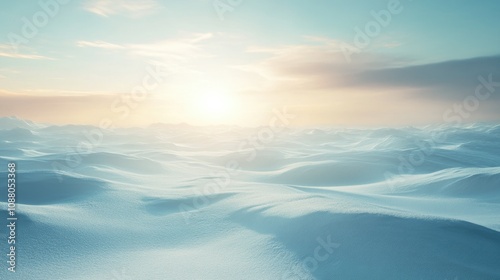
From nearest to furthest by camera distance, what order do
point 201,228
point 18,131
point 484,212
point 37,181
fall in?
1. point 201,228
2. point 484,212
3. point 37,181
4. point 18,131

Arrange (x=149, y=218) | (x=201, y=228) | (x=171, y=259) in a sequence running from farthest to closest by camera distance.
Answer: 1. (x=149, y=218)
2. (x=201, y=228)
3. (x=171, y=259)

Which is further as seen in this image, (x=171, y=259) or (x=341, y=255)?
(x=171, y=259)

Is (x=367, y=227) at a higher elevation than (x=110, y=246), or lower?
higher

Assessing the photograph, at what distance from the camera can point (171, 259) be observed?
19.5 feet

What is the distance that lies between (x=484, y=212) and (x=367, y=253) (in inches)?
268

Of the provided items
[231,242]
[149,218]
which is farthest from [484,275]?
[149,218]

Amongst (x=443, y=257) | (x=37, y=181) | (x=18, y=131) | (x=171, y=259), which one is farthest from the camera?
(x=18, y=131)

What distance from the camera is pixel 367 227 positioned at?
6.19m

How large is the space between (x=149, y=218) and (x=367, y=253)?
20.1 feet

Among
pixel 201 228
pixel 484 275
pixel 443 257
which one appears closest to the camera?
pixel 484 275

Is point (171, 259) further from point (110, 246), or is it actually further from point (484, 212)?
point (484, 212)

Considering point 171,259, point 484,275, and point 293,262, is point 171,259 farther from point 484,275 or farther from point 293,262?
point 484,275

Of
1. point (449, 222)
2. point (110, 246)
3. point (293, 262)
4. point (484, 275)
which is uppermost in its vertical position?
point (449, 222)

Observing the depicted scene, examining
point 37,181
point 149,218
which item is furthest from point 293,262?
point 37,181
